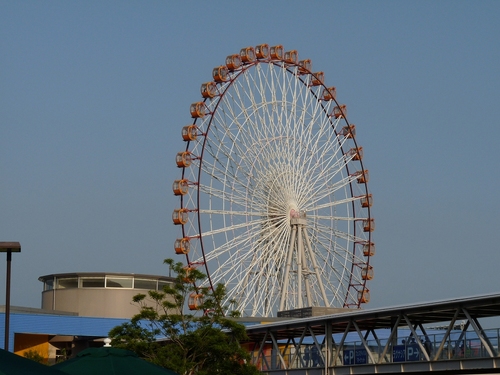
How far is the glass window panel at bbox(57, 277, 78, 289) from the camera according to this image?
67.1 m

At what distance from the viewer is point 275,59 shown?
5897cm

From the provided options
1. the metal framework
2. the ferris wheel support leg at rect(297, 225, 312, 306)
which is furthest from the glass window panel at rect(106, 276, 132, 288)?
the metal framework

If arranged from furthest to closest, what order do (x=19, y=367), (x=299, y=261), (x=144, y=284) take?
(x=144, y=284), (x=299, y=261), (x=19, y=367)

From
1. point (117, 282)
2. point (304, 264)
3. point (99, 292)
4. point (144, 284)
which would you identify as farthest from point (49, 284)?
point (304, 264)

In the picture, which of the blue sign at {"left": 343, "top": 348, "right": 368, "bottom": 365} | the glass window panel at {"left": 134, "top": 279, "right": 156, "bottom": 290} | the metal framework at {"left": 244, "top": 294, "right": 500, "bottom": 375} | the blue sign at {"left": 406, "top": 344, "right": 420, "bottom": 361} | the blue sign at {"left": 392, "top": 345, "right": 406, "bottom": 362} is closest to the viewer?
the metal framework at {"left": 244, "top": 294, "right": 500, "bottom": 375}

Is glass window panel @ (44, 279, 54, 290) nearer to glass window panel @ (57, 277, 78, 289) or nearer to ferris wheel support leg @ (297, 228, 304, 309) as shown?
glass window panel @ (57, 277, 78, 289)

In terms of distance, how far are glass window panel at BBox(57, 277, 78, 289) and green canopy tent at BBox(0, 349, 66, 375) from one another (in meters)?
56.4

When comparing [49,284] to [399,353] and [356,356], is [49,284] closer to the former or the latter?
[356,356]

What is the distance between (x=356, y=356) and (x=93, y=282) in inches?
1273

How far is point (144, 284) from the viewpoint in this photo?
6681cm

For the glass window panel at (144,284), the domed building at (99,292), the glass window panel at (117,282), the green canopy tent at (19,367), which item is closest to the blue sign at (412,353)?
the green canopy tent at (19,367)

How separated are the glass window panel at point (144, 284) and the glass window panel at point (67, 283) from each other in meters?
4.36

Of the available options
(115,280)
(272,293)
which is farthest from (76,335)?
(272,293)

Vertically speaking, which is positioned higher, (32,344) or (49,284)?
(49,284)
